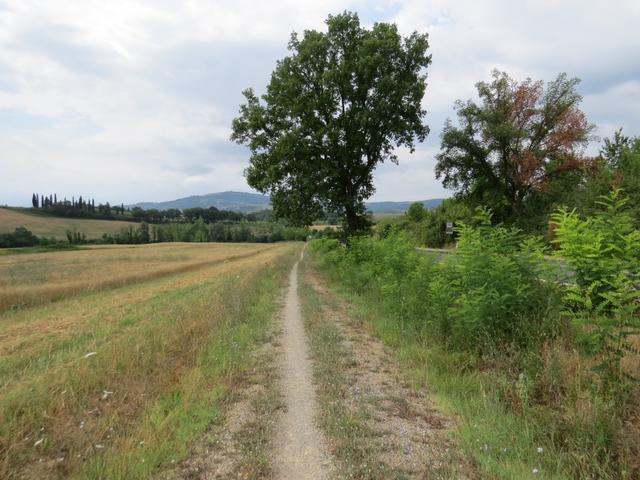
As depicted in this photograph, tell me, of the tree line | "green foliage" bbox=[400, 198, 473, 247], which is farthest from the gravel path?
the tree line

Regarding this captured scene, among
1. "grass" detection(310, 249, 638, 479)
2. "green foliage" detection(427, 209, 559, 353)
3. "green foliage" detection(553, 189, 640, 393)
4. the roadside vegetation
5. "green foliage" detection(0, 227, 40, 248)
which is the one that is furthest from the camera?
"green foliage" detection(0, 227, 40, 248)

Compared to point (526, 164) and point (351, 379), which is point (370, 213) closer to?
point (526, 164)

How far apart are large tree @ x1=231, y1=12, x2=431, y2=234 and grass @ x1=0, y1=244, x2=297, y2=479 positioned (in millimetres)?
15369

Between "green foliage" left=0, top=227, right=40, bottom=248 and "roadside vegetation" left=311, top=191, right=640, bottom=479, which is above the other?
"roadside vegetation" left=311, top=191, right=640, bottom=479

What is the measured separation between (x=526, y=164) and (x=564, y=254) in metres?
29.8

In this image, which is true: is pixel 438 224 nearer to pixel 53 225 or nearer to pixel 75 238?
pixel 75 238

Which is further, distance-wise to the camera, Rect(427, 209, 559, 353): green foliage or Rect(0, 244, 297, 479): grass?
Rect(427, 209, 559, 353): green foliage

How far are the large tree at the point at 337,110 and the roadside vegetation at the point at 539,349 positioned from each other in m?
17.4

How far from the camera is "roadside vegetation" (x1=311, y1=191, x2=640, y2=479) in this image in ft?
13.5

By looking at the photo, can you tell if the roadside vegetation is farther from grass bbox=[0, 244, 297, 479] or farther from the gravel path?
grass bbox=[0, 244, 297, 479]

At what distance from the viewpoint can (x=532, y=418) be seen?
15.6ft

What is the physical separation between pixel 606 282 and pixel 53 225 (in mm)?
131502

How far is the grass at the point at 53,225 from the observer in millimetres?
96625

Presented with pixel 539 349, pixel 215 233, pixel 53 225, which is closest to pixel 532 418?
pixel 539 349
